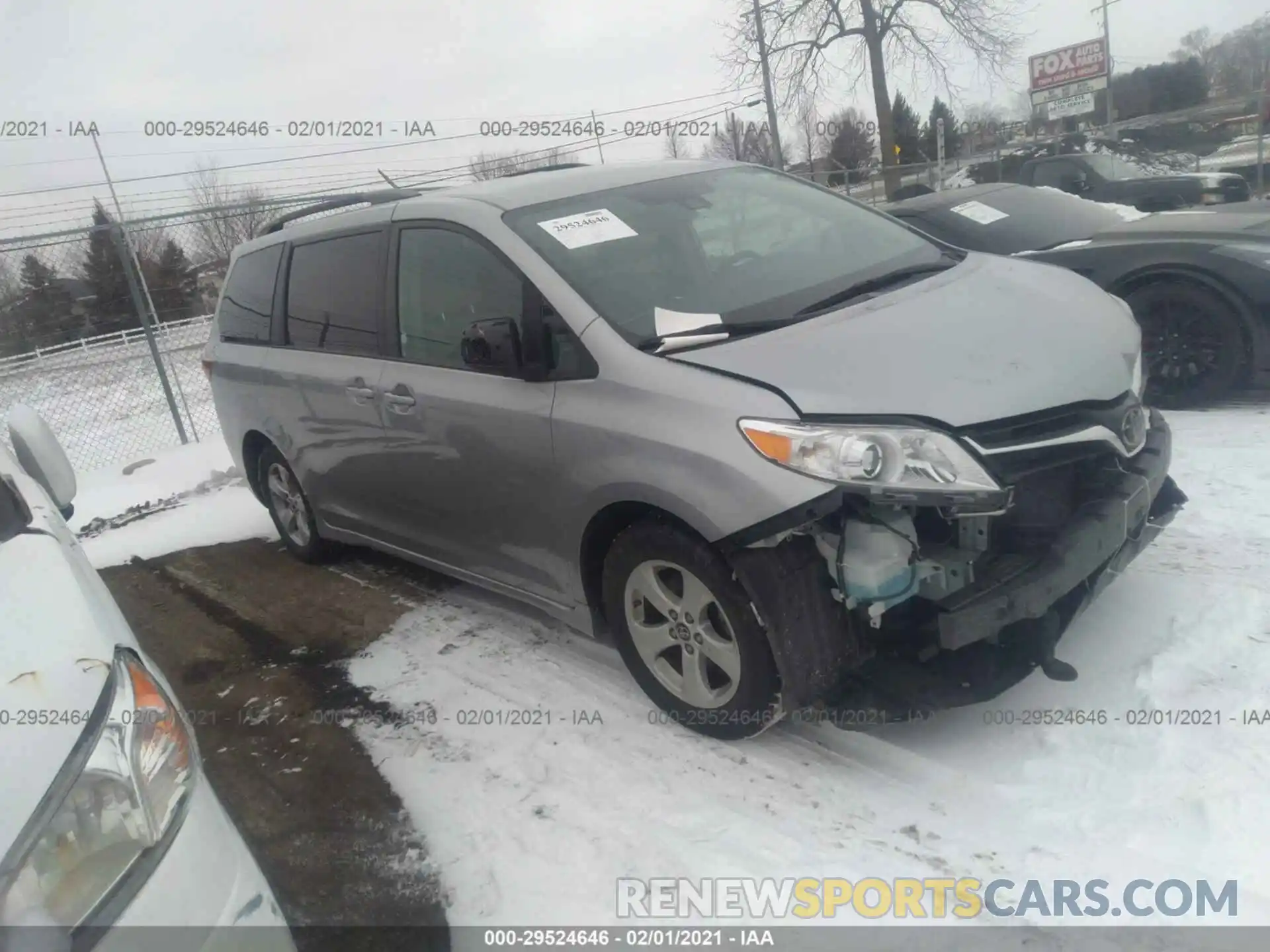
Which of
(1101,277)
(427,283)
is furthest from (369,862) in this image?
(1101,277)

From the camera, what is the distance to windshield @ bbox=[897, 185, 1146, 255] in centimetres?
625

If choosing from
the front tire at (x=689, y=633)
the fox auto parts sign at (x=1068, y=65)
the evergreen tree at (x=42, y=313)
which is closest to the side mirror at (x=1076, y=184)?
the front tire at (x=689, y=633)

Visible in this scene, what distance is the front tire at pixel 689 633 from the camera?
281 cm

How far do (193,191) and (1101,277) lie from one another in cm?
1349

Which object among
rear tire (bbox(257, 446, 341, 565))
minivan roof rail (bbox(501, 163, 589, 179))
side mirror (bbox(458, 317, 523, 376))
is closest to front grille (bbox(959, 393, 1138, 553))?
side mirror (bbox(458, 317, 523, 376))

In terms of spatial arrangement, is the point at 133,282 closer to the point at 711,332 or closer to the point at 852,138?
the point at 711,332

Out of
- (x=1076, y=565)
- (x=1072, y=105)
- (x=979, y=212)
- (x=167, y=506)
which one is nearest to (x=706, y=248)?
(x=1076, y=565)

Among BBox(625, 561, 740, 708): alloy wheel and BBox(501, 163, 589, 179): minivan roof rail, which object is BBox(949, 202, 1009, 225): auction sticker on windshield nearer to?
BBox(501, 163, 589, 179): minivan roof rail

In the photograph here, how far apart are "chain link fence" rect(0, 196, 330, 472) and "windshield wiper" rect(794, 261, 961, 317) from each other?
707 cm

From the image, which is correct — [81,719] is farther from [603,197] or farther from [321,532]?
[321,532]

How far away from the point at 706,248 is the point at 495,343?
92 cm

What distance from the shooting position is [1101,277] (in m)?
5.56

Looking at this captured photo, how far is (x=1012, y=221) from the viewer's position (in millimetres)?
6457

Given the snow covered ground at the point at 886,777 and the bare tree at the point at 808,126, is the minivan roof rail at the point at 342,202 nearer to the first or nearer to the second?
the snow covered ground at the point at 886,777
